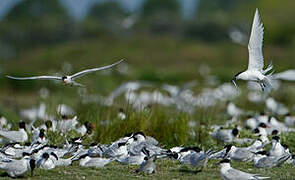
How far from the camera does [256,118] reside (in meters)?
14.0

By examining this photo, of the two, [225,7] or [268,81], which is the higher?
[225,7]

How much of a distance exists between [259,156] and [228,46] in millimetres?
41752

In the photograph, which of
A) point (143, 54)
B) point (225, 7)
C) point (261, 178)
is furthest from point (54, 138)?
point (225, 7)

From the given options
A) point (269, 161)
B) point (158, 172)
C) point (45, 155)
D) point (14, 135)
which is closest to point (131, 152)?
point (158, 172)

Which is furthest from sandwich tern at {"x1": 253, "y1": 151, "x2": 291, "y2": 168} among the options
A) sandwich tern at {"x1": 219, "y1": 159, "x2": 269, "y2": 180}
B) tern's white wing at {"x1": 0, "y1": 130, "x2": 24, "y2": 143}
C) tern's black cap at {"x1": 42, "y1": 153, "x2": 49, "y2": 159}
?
tern's white wing at {"x1": 0, "y1": 130, "x2": 24, "y2": 143}

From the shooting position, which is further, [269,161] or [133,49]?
[133,49]

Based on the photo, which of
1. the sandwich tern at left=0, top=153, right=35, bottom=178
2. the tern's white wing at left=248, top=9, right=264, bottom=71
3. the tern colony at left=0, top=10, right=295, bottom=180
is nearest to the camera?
the sandwich tern at left=0, top=153, right=35, bottom=178

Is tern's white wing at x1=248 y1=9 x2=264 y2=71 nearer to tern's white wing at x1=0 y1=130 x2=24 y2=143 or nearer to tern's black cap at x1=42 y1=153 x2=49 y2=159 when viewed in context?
tern's black cap at x1=42 y1=153 x2=49 y2=159

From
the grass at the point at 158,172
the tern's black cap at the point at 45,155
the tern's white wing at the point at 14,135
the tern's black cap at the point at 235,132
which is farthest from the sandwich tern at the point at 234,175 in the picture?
the tern's white wing at the point at 14,135

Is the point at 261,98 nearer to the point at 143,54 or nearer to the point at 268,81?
the point at 268,81

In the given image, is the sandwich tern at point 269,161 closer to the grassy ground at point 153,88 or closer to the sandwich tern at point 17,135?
the grassy ground at point 153,88

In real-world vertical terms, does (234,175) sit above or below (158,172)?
above

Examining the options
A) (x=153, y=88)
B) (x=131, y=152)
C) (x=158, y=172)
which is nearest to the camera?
(x=158, y=172)

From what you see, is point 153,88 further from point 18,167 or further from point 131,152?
point 18,167
